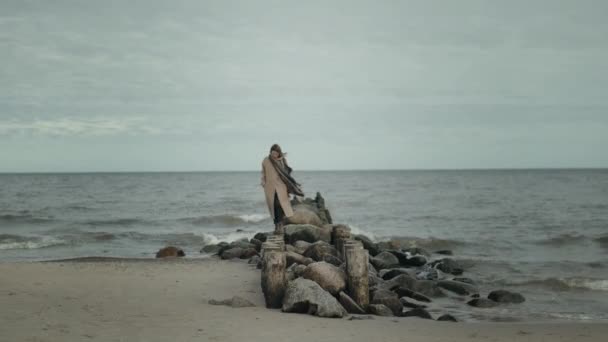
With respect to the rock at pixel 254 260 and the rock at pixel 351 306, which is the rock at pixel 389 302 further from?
the rock at pixel 254 260

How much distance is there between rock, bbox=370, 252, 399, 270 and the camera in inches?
550

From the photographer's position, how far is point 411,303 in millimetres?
10000

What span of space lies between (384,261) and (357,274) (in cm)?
618

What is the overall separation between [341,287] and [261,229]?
1810 centimetres

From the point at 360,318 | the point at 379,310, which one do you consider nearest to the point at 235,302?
the point at 360,318

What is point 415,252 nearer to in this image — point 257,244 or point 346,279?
point 257,244

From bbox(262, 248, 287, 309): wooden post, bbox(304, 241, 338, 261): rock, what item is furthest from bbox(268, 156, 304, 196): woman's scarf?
bbox(262, 248, 287, 309): wooden post

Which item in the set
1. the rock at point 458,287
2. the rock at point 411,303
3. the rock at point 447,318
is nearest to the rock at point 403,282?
the rock at point 411,303

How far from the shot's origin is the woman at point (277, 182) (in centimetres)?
1235

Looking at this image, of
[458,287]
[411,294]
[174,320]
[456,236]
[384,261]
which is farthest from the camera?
[456,236]

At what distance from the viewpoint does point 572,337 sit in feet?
23.7

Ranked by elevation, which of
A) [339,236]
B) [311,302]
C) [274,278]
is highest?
[339,236]

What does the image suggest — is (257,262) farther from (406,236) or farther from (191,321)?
(406,236)

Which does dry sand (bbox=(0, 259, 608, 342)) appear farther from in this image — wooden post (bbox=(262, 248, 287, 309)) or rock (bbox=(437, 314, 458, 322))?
rock (bbox=(437, 314, 458, 322))
